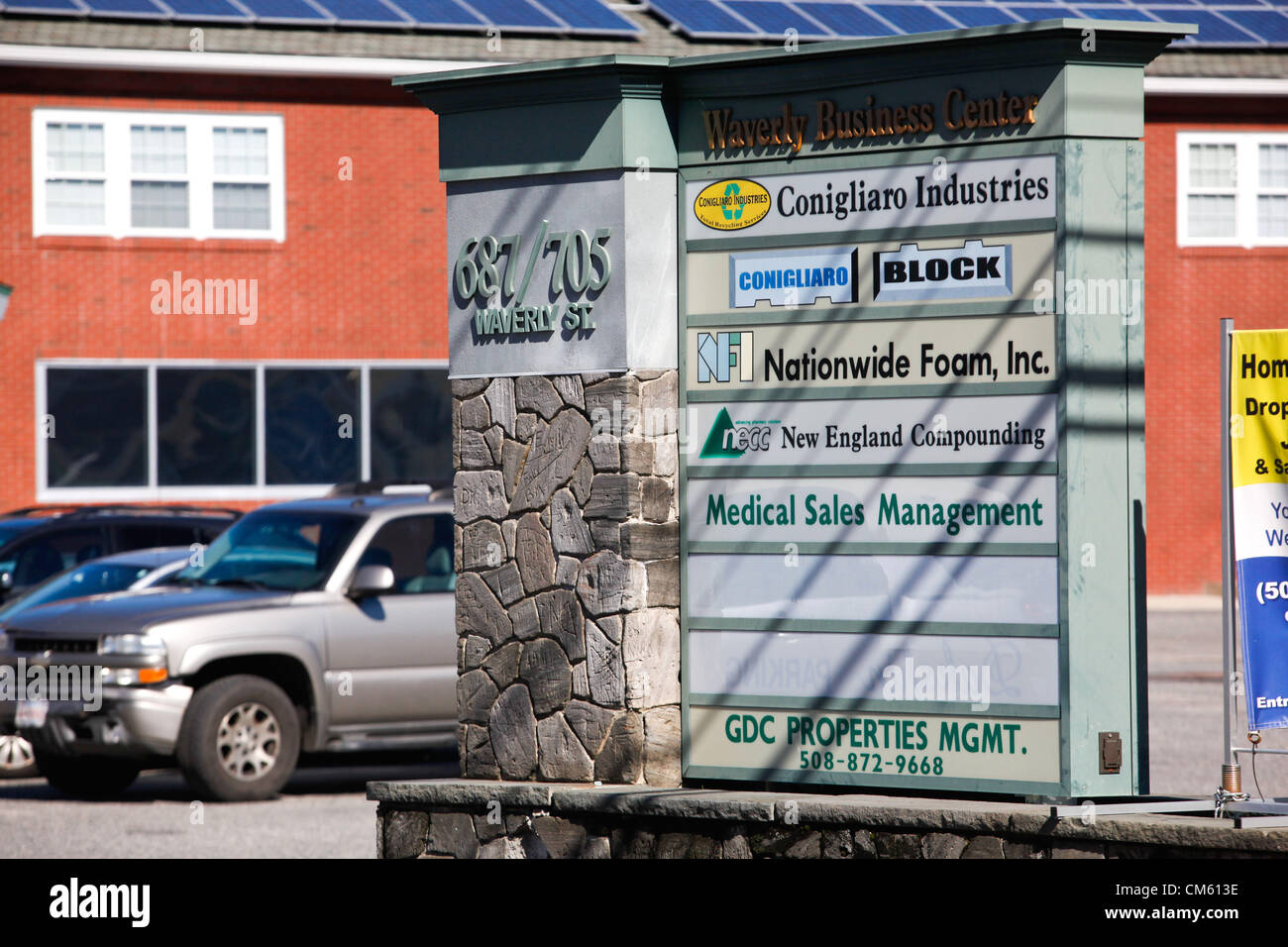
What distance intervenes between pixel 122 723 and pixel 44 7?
14.6 metres

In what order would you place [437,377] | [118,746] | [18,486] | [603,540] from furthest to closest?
[437,377] → [18,486] → [118,746] → [603,540]

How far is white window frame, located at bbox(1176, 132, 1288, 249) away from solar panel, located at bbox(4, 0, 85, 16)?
1550cm

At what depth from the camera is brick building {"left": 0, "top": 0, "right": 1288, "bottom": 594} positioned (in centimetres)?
2388

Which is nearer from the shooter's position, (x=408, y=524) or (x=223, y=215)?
(x=408, y=524)

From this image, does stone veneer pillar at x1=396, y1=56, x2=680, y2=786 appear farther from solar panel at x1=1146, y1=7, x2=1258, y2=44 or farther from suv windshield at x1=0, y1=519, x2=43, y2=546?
solar panel at x1=1146, y1=7, x2=1258, y2=44

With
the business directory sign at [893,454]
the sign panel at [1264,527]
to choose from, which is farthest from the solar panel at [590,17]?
the sign panel at [1264,527]

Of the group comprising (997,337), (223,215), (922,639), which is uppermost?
(223,215)

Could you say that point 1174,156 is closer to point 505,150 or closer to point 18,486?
point 18,486

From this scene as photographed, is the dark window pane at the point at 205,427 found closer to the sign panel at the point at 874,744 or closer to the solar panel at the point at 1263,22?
the solar panel at the point at 1263,22

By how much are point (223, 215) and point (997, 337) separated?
62.4 feet

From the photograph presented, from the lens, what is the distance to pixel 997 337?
7.23 m

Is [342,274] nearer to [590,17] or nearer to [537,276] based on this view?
[590,17]

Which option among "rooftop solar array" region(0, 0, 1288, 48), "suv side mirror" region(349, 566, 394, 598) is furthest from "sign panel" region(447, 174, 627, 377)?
"rooftop solar array" region(0, 0, 1288, 48)

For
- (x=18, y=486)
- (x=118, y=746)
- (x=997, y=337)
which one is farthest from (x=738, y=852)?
(x=18, y=486)
